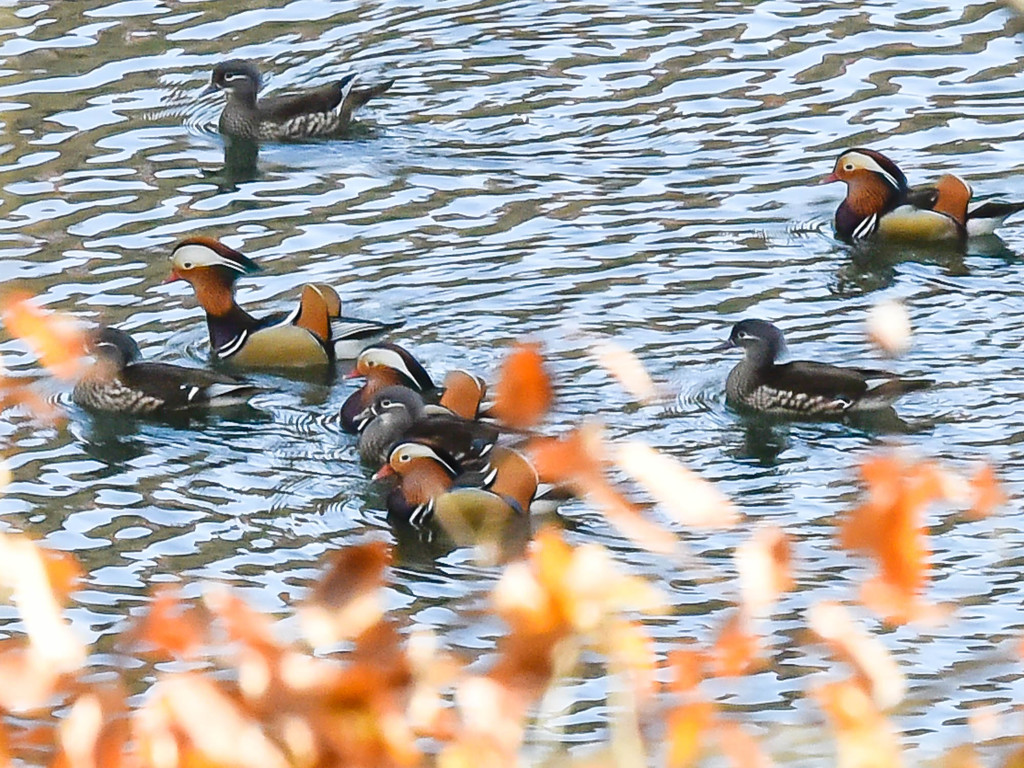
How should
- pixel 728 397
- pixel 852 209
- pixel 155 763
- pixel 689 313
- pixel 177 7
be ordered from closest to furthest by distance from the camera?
pixel 155 763 < pixel 728 397 < pixel 689 313 < pixel 852 209 < pixel 177 7

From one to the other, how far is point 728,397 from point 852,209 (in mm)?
2056

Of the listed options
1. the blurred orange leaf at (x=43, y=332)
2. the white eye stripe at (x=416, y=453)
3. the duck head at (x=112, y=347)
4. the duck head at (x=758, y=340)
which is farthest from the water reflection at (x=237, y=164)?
the blurred orange leaf at (x=43, y=332)

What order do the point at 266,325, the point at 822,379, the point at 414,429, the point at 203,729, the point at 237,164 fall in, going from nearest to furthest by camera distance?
1. the point at 203,729
2. the point at 414,429
3. the point at 822,379
4. the point at 266,325
5. the point at 237,164

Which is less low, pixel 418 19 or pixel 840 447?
pixel 418 19

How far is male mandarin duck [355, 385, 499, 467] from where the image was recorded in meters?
8.09

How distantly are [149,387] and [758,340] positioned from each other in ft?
8.77

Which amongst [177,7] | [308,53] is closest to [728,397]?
[308,53]

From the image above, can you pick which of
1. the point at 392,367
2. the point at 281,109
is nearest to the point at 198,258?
the point at 392,367

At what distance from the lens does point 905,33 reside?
13305 mm

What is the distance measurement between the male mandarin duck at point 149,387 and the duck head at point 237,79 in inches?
144

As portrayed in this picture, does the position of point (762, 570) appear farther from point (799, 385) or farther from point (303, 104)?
point (303, 104)

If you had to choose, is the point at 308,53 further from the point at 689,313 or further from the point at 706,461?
Result: the point at 706,461

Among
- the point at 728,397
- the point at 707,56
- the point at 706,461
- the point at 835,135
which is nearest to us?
the point at 706,461

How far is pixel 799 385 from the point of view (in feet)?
28.6
